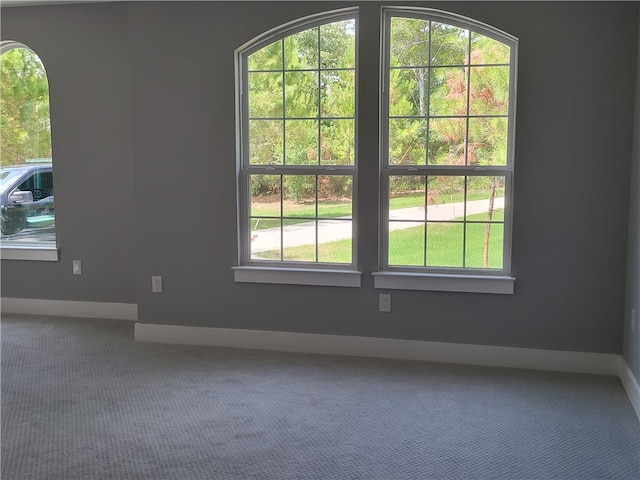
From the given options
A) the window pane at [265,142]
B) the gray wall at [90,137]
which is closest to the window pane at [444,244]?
the window pane at [265,142]

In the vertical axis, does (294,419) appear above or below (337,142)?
below

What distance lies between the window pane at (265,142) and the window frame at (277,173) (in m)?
0.04

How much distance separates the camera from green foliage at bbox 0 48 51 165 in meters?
5.40

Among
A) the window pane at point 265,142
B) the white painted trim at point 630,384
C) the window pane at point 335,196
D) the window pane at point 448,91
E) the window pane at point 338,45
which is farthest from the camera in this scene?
the window pane at point 265,142

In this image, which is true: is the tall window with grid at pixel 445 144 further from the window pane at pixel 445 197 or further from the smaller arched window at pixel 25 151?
the smaller arched window at pixel 25 151

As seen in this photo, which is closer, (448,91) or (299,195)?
(448,91)

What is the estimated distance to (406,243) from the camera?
14.2 ft

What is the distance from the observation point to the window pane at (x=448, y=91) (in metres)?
4.16

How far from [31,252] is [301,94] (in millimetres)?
2790

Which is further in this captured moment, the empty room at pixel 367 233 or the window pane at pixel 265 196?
the window pane at pixel 265 196

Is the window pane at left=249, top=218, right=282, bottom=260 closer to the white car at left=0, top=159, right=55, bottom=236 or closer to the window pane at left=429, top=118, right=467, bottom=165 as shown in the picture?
the window pane at left=429, top=118, right=467, bottom=165

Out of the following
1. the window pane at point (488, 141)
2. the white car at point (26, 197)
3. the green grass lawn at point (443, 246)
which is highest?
the window pane at point (488, 141)

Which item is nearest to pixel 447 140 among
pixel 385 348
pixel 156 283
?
pixel 385 348

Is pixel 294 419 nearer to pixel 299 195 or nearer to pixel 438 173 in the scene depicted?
pixel 299 195
